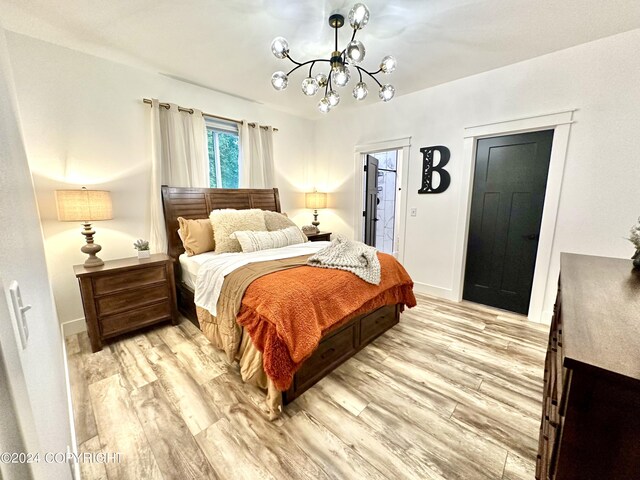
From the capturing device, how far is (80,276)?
213 centimetres

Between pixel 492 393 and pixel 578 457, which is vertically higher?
pixel 578 457

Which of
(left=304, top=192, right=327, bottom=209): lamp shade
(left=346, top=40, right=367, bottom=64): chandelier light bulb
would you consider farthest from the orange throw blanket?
(left=304, top=192, right=327, bottom=209): lamp shade

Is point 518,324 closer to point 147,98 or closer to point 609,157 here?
point 609,157

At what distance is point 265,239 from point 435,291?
7.95 ft

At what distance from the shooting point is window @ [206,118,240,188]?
11.5 feet

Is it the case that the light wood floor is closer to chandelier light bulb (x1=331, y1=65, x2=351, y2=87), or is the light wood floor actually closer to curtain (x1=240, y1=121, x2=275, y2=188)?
chandelier light bulb (x1=331, y1=65, x2=351, y2=87)

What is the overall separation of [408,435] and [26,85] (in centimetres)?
397

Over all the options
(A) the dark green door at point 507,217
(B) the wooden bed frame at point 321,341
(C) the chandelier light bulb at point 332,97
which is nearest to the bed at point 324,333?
(B) the wooden bed frame at point 321,341

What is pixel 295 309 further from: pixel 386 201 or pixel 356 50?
pixel 386 201

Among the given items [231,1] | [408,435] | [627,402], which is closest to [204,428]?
[408,435]

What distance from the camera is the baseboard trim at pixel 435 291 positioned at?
339 centimetres

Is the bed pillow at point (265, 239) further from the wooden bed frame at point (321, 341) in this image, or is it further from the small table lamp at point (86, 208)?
the small table lamp at point (86, 208)

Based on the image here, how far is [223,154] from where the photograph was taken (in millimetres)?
3631

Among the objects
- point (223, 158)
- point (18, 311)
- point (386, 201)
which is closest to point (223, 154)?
point (223, 158)
